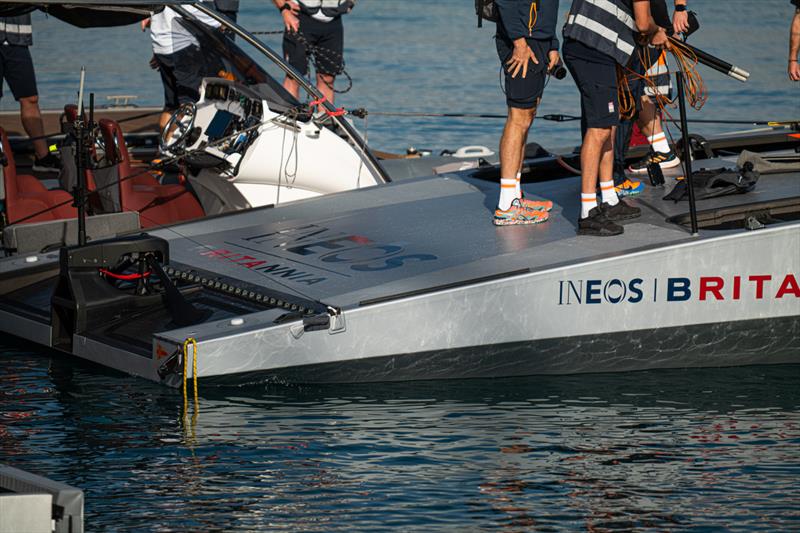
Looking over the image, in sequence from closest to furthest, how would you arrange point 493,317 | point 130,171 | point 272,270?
1. point 493,317
2. point 272,270
3. point 130,171

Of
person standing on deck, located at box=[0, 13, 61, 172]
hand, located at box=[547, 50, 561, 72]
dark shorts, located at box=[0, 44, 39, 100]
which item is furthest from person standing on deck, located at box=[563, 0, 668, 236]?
dark shorts, located at box=[0, 44, 39, 100]

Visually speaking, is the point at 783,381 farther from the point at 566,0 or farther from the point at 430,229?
the point at 566,0

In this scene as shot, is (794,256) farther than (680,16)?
No

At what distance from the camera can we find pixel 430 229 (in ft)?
25.8

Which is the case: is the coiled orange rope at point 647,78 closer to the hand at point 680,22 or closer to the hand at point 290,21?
the hand at point 680,22

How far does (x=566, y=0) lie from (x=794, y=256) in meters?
22.9

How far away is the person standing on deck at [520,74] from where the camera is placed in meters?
7.38

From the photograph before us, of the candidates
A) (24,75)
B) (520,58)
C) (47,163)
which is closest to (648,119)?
(520,58)

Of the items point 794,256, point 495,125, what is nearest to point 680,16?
point 794,256

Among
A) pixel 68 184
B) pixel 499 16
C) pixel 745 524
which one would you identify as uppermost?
pixel 499 16

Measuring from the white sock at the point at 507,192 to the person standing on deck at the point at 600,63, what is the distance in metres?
0.40

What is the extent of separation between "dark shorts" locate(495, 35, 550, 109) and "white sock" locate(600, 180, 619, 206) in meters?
0.56

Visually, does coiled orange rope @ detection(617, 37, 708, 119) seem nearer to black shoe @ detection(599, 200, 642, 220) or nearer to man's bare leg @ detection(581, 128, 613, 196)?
man's bare leg @ detection(581, 128, 613, 196)

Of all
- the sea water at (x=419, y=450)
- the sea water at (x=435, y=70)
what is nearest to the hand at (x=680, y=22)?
the sea water at (x=419, y=450)
